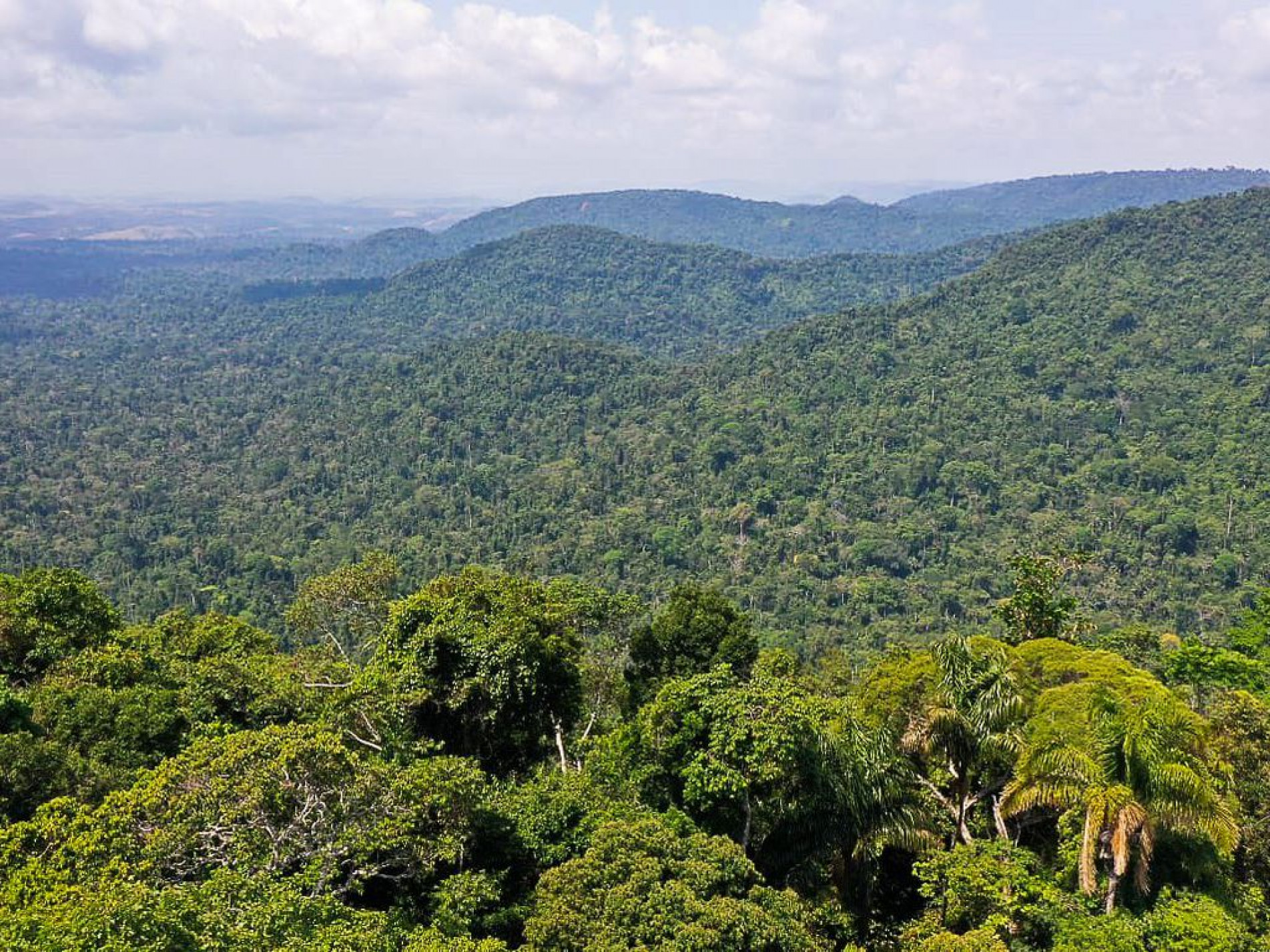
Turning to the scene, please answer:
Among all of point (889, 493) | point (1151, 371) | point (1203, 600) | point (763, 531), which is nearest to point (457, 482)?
point (763, 531)

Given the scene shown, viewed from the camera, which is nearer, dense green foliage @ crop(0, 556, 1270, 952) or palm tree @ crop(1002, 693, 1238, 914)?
dense green foliage @ crop(0, 556, 1270, 952)

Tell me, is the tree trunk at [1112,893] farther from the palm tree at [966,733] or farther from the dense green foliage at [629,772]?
the palm tree at [966,733]

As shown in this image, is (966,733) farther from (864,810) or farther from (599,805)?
(599,805)

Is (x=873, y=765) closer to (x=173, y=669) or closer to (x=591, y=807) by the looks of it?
(x=591, y=807)

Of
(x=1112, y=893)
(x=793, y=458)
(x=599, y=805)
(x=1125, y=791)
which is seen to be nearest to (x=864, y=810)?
(x=1112, y=893)

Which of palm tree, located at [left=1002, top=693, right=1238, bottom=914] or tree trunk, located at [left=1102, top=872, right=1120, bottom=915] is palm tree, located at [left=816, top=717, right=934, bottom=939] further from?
tree trunk, located at [left=1102, top=872, right=1120, bottom=915]

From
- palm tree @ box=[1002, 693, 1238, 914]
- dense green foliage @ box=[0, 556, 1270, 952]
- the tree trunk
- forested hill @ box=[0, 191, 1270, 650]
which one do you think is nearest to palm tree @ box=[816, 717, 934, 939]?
dense green foliage @ box=[0, 556, 1270, 952]
